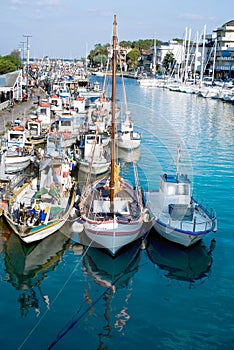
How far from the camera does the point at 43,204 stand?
22484 millimetres

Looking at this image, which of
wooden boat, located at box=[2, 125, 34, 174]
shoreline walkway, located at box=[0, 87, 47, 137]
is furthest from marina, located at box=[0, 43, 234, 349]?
shoreline walkway, located at box=[0, 87, 47, 137]

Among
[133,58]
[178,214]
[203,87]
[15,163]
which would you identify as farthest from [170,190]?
[133,58]

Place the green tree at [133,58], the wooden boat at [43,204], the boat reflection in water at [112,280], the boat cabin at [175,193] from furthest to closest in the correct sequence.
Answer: the green tree at [133,58]
the boat cabin at [175,193]
the wooden boat at [43,204]
the boat reflection in water at [112,280]

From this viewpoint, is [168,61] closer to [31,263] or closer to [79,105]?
[79,105]

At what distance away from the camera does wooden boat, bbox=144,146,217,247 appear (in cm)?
2023

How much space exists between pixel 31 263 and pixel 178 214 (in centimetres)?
680

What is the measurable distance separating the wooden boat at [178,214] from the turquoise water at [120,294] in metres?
0.71

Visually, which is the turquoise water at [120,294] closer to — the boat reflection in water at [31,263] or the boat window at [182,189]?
the boat reflection in water at [31,263]

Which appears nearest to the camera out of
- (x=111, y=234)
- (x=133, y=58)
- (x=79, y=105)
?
(x=111, y=234)

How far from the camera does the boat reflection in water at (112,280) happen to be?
15.3 meters

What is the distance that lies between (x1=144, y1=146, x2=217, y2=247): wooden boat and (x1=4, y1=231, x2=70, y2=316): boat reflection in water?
449cm

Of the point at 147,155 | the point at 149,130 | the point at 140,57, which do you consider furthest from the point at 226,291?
the point at 140,57

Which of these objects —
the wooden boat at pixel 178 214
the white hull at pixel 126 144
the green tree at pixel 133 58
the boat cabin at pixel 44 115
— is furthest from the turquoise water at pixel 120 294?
the green tree at pixel 133 58

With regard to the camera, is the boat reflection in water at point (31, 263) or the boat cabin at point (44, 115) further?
the boat cabin at point (44, 115)
